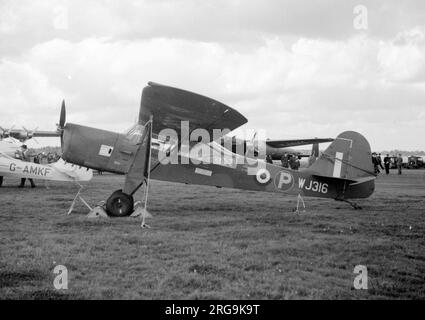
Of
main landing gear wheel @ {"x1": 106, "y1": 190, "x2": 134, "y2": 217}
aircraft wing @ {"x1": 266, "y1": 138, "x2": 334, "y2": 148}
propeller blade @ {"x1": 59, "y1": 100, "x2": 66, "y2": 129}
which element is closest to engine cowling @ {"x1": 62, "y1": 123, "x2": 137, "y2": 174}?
propeller blade @ {"x1": 59, "y1": 100, "x2": 66, "y2": 129}

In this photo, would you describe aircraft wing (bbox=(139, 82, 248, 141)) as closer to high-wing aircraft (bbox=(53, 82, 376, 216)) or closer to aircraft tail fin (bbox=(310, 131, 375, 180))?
high-wing aircraft (bbox=(53, 82, 376, 216))

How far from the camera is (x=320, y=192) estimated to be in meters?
10.0

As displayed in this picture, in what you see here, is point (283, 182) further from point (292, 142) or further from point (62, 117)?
point (292, 142)

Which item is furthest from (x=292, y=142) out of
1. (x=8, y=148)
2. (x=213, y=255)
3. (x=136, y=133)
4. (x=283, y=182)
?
(x=213, y=255)

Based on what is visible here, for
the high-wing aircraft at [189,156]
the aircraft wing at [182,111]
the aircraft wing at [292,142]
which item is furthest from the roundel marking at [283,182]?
the aircraft wing at [292,142]

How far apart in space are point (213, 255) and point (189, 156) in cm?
428

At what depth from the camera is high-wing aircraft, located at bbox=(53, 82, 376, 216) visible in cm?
757

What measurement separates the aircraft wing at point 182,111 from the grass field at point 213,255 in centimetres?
201

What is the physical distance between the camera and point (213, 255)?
17.9 feet

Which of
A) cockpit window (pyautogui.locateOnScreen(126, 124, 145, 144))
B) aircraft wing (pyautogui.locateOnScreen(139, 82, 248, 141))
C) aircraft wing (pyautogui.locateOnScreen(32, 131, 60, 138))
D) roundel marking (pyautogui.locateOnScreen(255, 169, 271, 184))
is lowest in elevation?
roundel marking (pyautogui.locateOnScreen(255, 169, 271, 184))

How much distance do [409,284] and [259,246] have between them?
217 cm

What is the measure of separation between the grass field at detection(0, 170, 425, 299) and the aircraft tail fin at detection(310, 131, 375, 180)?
1036 millimetres
